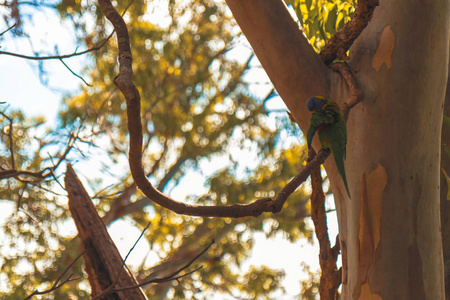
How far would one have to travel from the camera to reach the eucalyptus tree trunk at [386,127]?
142 centimetres

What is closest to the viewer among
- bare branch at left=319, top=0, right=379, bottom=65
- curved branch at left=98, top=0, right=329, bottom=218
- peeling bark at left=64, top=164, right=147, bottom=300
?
curved branch at left=98, top=0, right=329, bottom=218

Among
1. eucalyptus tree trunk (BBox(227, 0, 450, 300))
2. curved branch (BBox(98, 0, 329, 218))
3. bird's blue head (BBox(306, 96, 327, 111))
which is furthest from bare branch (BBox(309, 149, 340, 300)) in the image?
curved branch (BBox(98, 0, 329, 218))

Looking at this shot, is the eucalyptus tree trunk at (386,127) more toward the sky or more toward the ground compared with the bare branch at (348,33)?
more toward the ground

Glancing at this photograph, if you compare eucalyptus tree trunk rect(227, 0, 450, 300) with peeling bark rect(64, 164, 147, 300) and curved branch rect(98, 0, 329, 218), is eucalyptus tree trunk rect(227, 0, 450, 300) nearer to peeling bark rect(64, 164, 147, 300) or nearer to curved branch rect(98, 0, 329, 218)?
curved branch rect(98, 0, 329, 218)

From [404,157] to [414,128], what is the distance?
0.11m

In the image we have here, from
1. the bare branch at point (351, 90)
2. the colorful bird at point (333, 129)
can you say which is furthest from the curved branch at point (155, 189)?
the bare branch at point (351, 90)

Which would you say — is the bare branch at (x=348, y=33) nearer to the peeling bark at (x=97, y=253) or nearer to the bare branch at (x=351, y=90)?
the bare branch at (x=351, y=90)

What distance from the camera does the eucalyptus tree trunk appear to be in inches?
56.1

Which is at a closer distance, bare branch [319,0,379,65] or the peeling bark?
bare branch [319,0,379,65]

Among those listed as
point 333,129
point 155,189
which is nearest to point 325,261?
point 333,129

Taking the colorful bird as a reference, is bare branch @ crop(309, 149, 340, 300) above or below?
below

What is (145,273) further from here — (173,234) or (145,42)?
(145,42)

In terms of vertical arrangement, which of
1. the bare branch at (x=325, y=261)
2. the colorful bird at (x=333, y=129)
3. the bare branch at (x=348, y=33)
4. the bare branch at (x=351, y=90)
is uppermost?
the bare branch at (x=348, y=33)

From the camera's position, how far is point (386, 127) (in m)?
1.52
